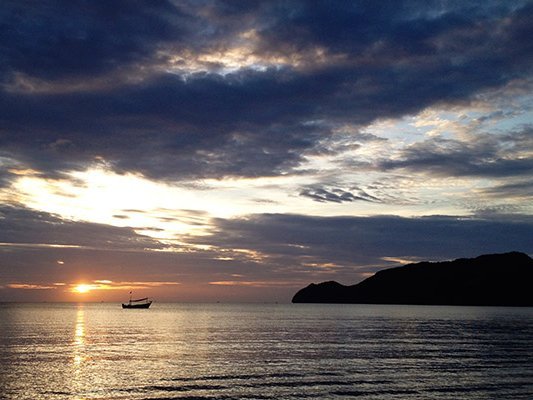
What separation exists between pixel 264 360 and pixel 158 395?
23374 millimetres

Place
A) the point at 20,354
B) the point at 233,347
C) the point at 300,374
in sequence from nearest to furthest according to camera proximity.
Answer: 1. the point at 300,374
2. the point at 20,354
3. the point at 233,347

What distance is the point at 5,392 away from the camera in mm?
45500

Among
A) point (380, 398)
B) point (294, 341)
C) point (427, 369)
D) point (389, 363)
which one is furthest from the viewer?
point (294, 341)

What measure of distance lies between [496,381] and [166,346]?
165 ft

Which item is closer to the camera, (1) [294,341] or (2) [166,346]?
→ (2) [166,346]

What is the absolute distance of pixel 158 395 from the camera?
4419cm

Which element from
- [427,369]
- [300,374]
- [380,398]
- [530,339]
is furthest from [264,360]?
[530,339]

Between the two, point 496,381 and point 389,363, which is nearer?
point 496,381

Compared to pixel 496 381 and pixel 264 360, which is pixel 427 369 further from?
pixel 264 360

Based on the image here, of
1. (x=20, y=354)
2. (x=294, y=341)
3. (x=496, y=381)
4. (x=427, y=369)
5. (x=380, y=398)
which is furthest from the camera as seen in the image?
(x=294, y=341)

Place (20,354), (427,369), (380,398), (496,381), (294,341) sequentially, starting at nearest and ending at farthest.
→ (380,398) → (496,381) → (427,369) → (20,354) → (294,341)

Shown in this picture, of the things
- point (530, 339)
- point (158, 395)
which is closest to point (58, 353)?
point (158, 395)

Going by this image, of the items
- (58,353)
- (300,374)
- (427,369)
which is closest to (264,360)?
(300,374)

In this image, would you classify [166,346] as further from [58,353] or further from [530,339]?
[530,339]
